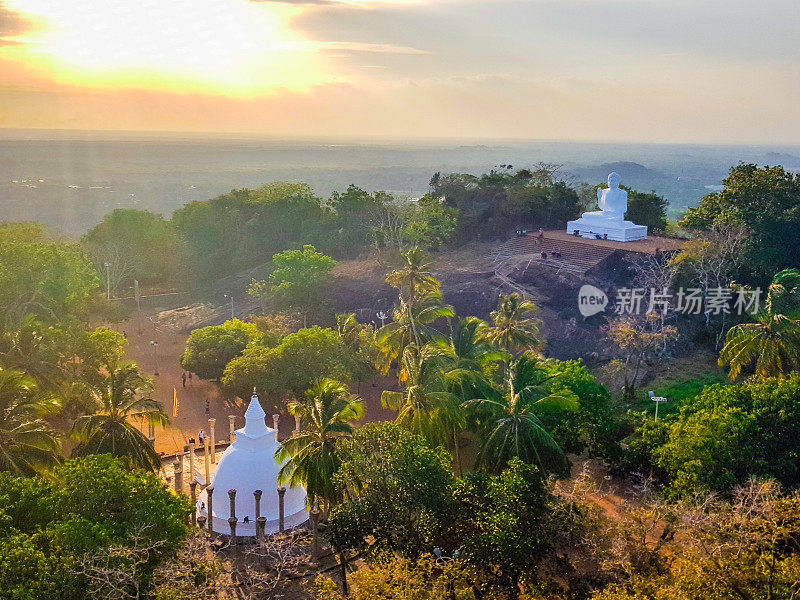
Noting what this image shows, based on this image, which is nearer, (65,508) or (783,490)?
(65,508)

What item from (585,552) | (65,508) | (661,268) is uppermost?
(661,268)

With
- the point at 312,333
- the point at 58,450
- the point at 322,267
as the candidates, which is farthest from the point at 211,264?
the point at 58,450

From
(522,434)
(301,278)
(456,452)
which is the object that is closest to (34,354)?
(456,452)

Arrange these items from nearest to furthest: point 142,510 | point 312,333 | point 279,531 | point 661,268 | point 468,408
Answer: point 142,510 < point 279,531 < point 468,408 < point 312,333 < point 661,268

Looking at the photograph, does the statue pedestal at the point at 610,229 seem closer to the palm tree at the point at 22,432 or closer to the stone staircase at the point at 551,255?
the stone staircase at the point at 551,255

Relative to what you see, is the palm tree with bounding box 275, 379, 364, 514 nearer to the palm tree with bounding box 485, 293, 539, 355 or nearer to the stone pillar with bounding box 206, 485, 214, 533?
the stone pillar with bounding box 206, 485, 214, 533

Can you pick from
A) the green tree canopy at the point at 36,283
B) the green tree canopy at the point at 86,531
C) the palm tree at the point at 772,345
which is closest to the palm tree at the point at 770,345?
the palm tree at the point at 772,345

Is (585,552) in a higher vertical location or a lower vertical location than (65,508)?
lower

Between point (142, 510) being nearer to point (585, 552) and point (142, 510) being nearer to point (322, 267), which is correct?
point (585, 552)
